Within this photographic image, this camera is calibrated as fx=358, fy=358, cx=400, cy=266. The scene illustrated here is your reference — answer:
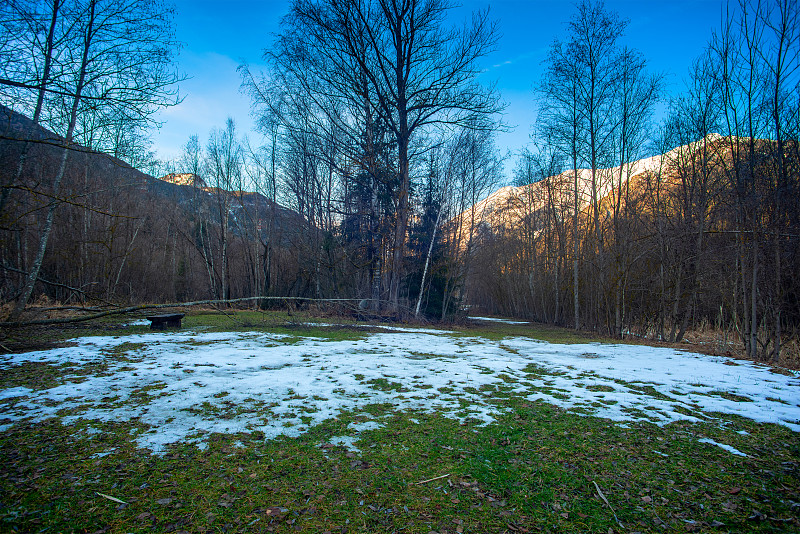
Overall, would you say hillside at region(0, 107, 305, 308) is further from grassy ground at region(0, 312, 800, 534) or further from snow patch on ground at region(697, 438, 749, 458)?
snow patch on ground at region(697, 438, 749, 458)

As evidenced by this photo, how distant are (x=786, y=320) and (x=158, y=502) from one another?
12.3 metres

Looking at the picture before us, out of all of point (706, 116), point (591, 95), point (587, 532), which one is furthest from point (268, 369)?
point (591, 95)

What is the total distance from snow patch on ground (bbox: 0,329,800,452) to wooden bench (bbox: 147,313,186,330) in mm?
1530

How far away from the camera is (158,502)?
6.68 ft

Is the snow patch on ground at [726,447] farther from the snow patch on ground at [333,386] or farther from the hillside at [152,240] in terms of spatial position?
the hillside at [152,240]

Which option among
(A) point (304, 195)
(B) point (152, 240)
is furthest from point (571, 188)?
(B) point (152, 240)

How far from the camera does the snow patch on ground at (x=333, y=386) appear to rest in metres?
3.37

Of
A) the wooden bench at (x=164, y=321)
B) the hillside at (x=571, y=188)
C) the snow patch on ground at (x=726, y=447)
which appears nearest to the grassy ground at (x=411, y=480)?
the snow patch on ground at (x=726, y=447)

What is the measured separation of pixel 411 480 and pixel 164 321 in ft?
30.8

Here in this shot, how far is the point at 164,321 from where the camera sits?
369 inches

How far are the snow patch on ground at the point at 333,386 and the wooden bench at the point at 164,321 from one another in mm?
1530

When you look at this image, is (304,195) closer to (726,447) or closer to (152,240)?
(152,240)

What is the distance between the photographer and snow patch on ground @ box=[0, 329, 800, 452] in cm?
337

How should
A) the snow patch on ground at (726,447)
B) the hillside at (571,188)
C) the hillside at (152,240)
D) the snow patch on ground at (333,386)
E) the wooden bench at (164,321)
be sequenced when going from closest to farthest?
1. the snow patch on ground at (726,447)
2. the snow patch on ground at (333,386)
3. the wooden bench at (164,321)
4. the hillside at (571,188)
5. the hillside at (152,240)
